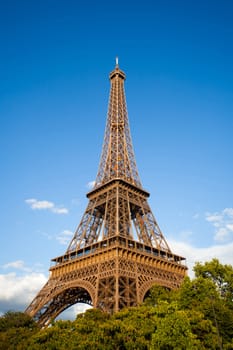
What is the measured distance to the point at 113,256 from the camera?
101ft

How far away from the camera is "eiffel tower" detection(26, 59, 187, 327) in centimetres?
2908

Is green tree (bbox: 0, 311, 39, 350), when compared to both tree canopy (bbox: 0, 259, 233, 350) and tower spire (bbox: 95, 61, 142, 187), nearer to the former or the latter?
tree canopy (bbox: 0, 259, 233, 350)

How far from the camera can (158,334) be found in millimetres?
16094

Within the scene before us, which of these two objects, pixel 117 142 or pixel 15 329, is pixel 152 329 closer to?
pixel 15 329

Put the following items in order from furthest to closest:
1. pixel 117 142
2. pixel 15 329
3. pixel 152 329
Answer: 1. pixel 117 142
2. pixel 15 329
3. pixel 152 329

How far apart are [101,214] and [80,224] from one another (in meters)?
3.84

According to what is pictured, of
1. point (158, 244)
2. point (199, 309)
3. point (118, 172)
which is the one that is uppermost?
point (118, 172)

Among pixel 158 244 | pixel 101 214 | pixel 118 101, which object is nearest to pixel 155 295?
pixel 158 244

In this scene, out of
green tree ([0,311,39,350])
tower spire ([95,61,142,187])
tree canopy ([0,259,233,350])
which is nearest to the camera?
tree canopy ([0,259,233,350])

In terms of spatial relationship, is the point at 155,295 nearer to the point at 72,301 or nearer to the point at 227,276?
the point at 227,276

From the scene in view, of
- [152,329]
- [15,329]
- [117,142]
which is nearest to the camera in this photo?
[152,329]

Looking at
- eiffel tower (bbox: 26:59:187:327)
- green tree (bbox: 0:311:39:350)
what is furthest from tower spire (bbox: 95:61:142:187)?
green tree (bbox: 0:311:39:350)

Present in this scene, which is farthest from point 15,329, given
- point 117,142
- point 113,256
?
point 117,142

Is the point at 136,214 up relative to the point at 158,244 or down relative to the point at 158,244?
up
